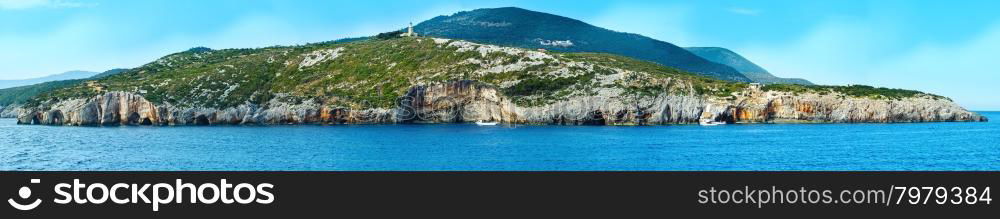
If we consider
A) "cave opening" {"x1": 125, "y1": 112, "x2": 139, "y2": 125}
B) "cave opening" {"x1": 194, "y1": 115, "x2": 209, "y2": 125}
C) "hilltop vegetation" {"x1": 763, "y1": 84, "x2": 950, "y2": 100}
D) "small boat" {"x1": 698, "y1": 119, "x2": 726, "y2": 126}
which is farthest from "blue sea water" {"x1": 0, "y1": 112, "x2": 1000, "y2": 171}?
"hilltop vegetation" {"x1": 763, "y1": 84, "x2": 950, "y2": 100}

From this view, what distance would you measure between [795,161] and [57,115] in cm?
12650

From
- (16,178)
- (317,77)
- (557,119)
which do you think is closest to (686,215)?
(16,178)

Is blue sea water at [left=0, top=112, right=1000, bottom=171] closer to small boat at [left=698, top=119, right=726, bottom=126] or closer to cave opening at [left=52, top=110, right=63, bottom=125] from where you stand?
small boat at [left=698, top=119, right=726, bottom=126]

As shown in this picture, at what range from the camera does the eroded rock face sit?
122188 mm

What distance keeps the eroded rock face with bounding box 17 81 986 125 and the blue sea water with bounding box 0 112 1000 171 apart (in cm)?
2993

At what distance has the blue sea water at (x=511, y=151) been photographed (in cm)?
5550

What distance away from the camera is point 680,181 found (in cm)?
2809

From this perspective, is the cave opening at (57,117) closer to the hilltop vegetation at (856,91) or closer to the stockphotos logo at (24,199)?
the stockphotos logo at (24,199)

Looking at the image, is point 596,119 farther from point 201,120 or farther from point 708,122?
point 201,120

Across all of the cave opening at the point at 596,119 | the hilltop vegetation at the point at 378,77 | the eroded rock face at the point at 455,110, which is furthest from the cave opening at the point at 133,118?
the cave opening at the point at 596,119

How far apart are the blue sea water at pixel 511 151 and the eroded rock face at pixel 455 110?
29935 millimetres

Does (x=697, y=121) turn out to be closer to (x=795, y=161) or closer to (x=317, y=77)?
(x=795, y=161)

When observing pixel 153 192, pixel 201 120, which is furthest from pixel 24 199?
pixel 201 120

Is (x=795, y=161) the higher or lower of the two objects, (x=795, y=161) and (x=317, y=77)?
the lower
